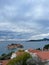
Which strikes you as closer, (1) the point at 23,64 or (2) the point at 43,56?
(1) the point at 23,64

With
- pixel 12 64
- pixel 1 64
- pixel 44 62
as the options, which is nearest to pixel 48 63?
pixel 44 62

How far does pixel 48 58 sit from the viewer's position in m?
32.1

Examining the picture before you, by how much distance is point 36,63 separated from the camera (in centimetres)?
2622

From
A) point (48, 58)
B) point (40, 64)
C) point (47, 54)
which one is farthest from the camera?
point (47, 54)

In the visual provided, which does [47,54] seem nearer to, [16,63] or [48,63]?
[48,63]

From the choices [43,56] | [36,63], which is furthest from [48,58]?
[36,63]

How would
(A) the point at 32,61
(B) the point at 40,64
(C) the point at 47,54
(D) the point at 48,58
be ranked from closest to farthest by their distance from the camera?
(A) the point at 32,61 < (B) the point at 40,64 < (D) the point at 48,58 < (C) the point at 47,54

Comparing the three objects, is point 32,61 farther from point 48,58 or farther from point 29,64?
point 48,58

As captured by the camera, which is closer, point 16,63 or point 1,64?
point 16,63

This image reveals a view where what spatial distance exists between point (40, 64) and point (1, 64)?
28.7 ft

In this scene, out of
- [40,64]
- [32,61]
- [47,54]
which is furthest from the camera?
[47,54]

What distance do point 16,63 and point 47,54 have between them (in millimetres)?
9029

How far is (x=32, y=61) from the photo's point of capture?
25.7 m

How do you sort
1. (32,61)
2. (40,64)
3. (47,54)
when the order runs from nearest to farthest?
(32,61), (40,64), (47,54)
